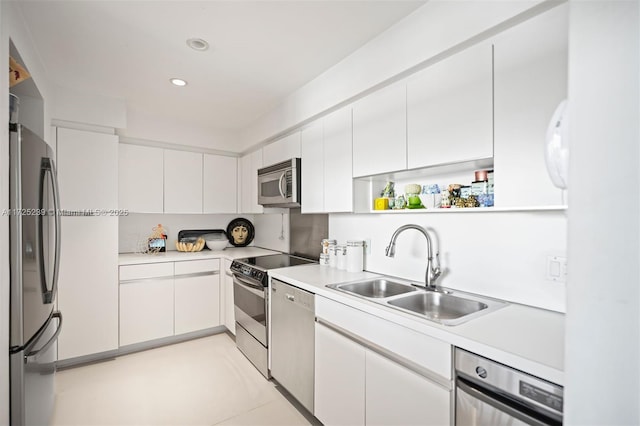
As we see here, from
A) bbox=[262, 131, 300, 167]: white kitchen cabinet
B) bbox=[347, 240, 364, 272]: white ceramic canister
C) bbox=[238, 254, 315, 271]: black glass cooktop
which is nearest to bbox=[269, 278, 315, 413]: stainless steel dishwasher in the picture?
bbox=[238, 254, 315, 271]: black glass cooktop

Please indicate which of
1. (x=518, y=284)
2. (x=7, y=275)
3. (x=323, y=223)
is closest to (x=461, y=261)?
(x=518, y=284)

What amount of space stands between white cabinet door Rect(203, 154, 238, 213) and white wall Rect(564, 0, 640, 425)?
142 inches

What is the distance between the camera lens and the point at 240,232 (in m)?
4.20

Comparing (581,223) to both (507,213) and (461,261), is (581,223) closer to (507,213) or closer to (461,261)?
(507,213)

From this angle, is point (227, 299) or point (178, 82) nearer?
point (178, 82)

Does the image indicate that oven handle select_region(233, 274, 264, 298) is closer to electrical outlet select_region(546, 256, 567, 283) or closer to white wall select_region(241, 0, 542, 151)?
white wall select_region(241, 0, 542, 151)

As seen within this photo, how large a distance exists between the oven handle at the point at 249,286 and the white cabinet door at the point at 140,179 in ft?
4.17

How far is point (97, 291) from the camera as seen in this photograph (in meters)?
2.81

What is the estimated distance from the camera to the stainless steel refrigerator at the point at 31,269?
4.69ft

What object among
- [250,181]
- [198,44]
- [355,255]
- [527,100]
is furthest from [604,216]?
[250,181]

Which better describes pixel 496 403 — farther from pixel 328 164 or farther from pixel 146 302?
pixel 146 302

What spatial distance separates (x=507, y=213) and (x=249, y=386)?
219 cm

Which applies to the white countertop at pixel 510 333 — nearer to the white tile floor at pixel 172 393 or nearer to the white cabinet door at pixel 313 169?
the white cabinet door at pixel 313 169

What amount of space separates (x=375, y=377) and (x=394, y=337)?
268mm
